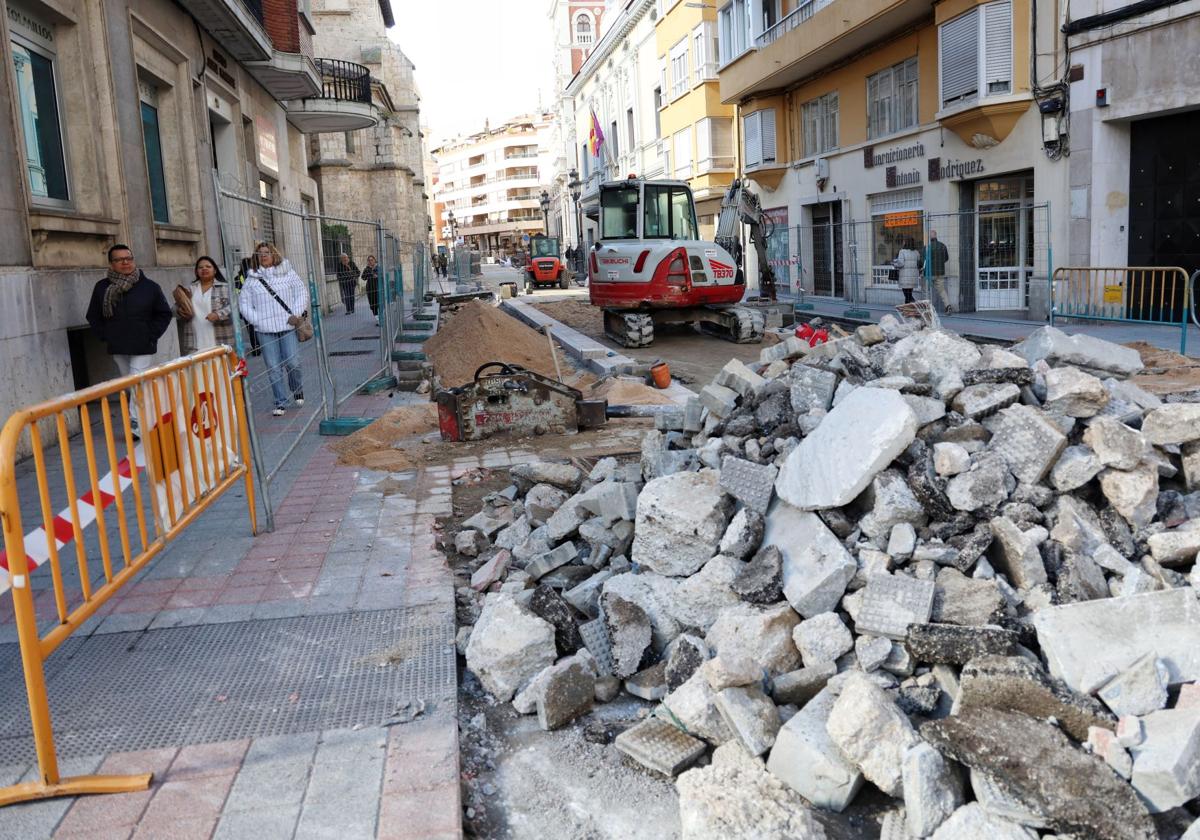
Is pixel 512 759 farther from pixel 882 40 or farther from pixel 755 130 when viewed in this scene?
pixel 755 130

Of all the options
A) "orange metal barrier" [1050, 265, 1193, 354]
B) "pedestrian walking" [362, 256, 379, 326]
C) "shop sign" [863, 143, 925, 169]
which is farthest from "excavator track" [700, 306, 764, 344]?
"shop sign" [863, 143, 925, 169]

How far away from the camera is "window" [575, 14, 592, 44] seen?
73.4 metres

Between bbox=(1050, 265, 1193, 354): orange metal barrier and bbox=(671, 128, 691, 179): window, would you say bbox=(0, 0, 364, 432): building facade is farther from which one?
bbox=(671, 128, 691, 179): window

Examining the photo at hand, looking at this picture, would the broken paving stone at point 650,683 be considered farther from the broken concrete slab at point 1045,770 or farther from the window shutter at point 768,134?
the window shutter at point 768,134

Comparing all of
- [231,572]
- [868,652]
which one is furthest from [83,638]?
[868,652]

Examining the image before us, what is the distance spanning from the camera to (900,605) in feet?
11.8

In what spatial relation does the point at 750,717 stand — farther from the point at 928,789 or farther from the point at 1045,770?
the point at 1045,770

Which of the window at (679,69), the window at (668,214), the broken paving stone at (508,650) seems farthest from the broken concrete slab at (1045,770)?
the window at (679,69)

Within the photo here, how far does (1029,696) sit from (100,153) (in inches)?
424

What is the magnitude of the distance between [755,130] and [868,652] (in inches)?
1049

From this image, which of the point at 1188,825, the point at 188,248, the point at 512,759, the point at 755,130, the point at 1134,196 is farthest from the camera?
Result: the point at 755,130

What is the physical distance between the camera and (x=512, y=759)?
344 cm

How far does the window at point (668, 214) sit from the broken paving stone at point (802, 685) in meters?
13.8

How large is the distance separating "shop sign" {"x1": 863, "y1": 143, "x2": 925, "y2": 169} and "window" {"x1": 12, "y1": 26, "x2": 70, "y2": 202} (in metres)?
16.8
